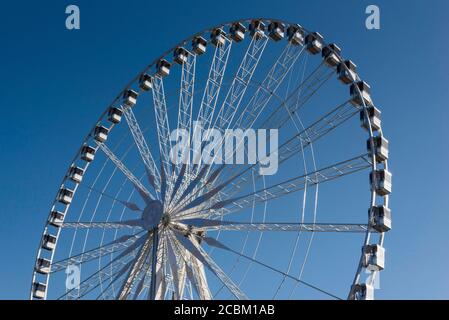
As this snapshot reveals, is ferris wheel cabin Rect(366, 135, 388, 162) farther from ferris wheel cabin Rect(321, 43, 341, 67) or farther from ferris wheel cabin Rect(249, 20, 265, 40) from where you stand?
ferris wheel cabin Rect(249, 20, 265, 40)

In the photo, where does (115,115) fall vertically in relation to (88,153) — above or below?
above

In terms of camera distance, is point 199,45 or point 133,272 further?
point 199,45

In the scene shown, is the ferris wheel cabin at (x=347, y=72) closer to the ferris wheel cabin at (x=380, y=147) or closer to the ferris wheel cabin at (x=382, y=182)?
the ferris wheel cabin at (x=380, y=147)

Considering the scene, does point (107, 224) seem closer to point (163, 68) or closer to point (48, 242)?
point (48, 242)

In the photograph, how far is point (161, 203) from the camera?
23.4 meters

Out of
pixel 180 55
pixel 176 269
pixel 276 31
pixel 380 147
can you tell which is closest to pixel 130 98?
pixel 180 55

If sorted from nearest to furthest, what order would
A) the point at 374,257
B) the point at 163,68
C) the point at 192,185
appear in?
the point at 374,257 < the point at 192,185 < the point at 163,68

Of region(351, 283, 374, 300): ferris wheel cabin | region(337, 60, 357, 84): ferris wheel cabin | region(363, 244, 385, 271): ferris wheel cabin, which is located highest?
region(337, 60, 357, 84): ferris wheel cabin

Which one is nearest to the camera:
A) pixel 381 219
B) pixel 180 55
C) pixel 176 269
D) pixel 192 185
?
pixel 381 219

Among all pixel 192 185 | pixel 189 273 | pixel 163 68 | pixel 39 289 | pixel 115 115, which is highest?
pixel 163 68

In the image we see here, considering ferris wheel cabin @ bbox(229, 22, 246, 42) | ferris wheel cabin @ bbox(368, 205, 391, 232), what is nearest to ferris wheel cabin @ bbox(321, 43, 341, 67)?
ferris wheel cabin @ bbox(229, 22, 246, 42)

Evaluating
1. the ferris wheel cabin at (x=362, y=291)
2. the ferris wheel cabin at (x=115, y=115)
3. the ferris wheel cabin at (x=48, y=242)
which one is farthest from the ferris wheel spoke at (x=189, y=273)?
the ferris wheel cabin at (x=115, y=115)
